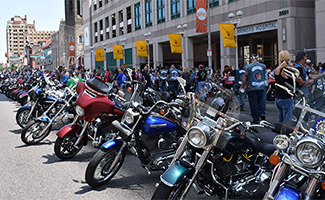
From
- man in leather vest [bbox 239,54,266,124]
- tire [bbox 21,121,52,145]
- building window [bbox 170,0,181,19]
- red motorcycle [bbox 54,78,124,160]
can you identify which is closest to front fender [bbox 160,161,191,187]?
red motorcycle [bbox 54,78,124,160]

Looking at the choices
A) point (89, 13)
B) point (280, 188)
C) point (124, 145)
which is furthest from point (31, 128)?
point (89, 13)

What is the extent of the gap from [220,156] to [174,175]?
0.64 m

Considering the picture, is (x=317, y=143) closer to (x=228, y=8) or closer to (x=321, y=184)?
(x=321, y=184)

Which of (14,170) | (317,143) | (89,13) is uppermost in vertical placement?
(89,13)

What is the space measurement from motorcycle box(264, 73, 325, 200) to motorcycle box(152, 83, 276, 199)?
613 millimetres

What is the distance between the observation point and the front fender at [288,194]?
2.73 meters

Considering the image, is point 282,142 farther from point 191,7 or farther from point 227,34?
point 191,7

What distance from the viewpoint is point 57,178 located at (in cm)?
561

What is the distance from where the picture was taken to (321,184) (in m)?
2.91

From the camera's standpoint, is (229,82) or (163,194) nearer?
(163,194)

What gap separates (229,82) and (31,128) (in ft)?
30.1

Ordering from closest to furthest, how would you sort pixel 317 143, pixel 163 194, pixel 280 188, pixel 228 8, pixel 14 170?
pixel 317 143
pixel 280 188
pixel 163 194
pixel 14 170
pixel 228 8

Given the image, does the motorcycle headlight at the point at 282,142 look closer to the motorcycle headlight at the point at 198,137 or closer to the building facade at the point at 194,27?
the motorcycle headlight at the point at 198,137

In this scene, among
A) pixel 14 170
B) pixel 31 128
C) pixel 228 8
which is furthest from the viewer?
pixel 228 8
